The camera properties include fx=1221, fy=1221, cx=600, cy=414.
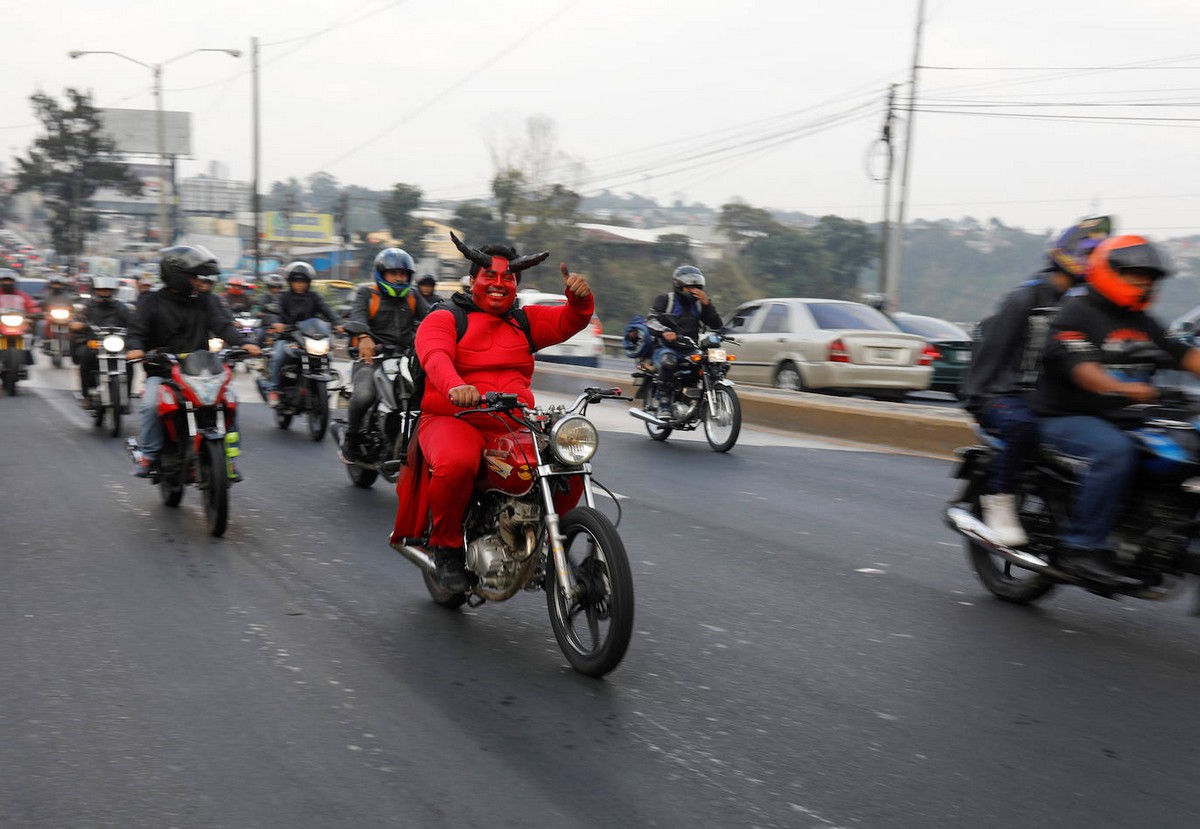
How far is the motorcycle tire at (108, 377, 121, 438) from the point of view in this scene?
1240 cm

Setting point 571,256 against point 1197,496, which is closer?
point 1197,496

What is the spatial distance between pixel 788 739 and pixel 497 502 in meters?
1.72

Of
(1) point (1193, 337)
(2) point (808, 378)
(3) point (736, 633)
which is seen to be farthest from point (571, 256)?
(3) point (736, 633)

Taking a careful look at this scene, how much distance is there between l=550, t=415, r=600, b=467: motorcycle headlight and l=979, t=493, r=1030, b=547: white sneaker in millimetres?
2143

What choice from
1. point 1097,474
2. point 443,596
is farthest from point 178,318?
point 1097,474

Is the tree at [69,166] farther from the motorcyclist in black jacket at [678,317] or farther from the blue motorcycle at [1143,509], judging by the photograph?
the blue motorcycle at [1143,509]

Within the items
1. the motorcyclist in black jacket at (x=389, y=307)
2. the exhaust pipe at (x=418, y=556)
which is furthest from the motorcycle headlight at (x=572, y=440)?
the motorcyclist in black jacket at (x=389, y=307)

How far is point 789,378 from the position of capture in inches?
690

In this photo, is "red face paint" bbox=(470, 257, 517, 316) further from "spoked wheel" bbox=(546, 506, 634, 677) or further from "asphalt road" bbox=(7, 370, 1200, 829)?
"asphalt road" bbox=(7, 370, 1200, 829)

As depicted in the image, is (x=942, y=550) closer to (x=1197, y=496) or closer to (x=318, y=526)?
(x=1197, y=496)

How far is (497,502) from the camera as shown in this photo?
17.4 feet

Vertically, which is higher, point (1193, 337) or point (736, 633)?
point (1193, 337)

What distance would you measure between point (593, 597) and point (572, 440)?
0.62m

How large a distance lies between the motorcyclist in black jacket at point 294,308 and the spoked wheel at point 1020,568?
816cm
